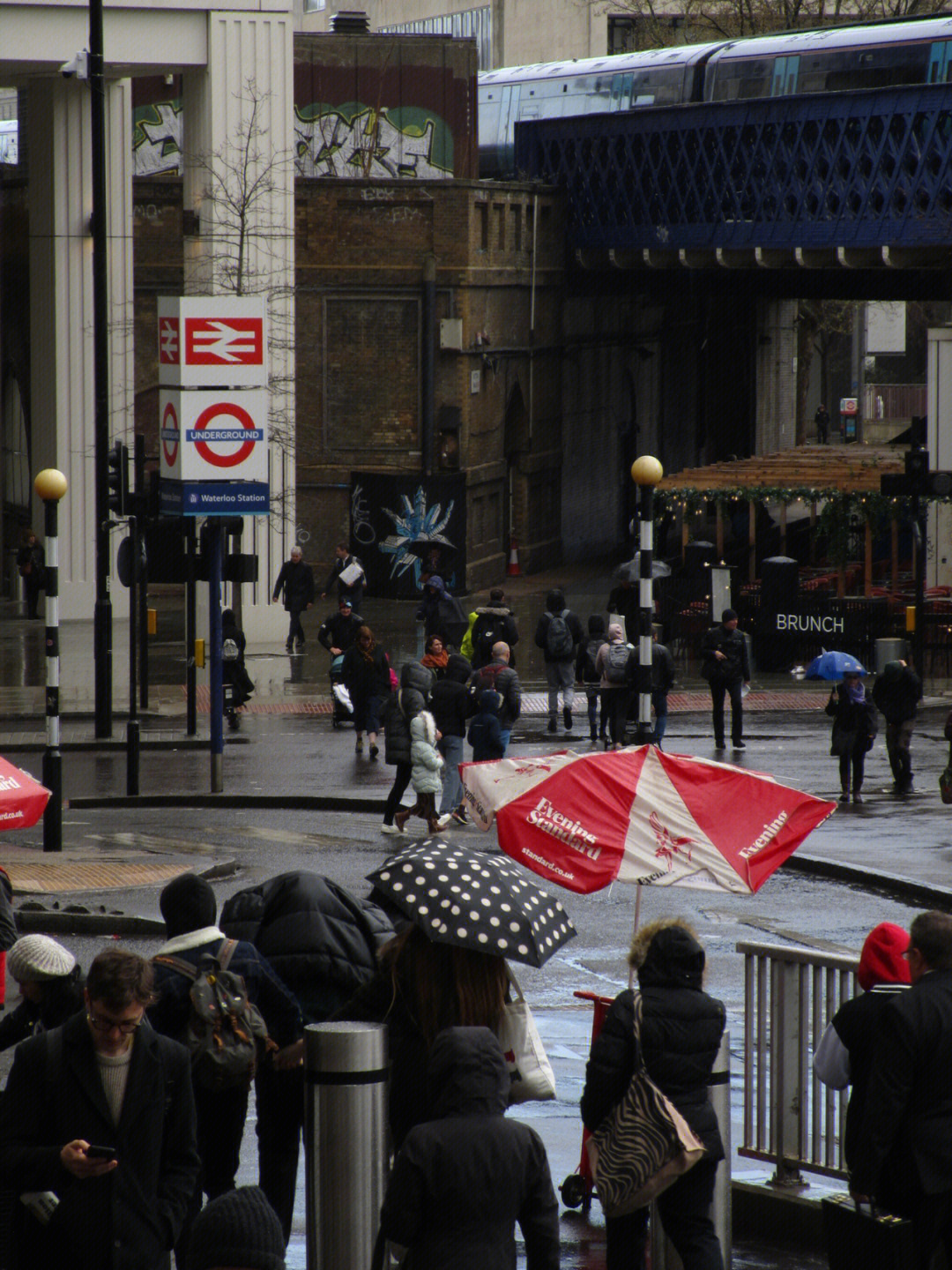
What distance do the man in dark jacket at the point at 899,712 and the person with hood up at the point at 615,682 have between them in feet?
9.82

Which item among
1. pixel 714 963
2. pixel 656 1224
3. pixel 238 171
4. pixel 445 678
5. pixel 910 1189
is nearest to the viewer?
pixel 910 1189

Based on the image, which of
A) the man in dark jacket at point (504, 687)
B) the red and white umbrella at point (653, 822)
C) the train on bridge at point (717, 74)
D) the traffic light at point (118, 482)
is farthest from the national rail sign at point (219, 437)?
the train on bridge at point (717, 74)

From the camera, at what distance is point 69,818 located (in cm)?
1802

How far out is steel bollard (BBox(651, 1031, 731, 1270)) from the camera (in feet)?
21.2

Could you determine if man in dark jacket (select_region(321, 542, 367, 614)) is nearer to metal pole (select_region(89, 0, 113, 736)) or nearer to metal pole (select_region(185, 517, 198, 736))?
→ metal pole (select_region(185, 517, 198, 736))

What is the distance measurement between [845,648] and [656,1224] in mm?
23052

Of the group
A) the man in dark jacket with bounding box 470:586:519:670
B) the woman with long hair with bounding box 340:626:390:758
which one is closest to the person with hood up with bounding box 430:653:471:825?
the woman with long hair with bounding box 340:626:390:758

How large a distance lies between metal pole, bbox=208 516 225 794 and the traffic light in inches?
157

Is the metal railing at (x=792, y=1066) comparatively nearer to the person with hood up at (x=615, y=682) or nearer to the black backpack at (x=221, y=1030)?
the black backpack at (x=221, y=1030)

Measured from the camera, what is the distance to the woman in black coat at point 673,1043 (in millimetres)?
6043

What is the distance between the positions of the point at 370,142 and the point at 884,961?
130 feet

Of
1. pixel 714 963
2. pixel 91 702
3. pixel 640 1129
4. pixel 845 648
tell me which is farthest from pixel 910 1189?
pixel 845 648

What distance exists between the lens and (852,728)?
1858 cm

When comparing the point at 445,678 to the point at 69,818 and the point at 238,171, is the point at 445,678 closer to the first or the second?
the point at 69,818
